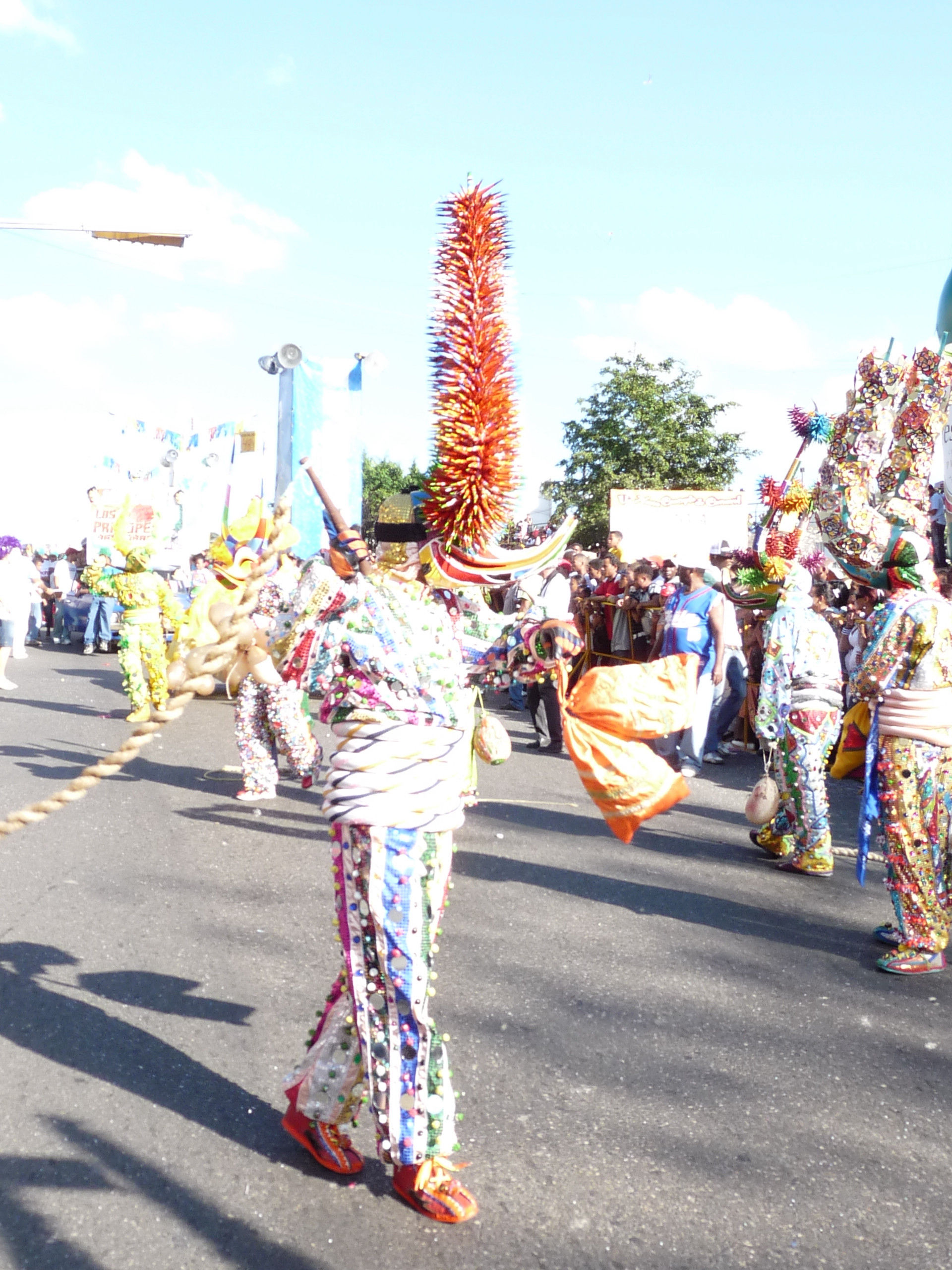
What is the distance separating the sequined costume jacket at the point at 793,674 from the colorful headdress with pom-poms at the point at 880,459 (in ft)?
2.82

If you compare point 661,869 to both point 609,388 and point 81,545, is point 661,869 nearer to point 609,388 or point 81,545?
point 81,545

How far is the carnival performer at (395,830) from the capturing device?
268 cm

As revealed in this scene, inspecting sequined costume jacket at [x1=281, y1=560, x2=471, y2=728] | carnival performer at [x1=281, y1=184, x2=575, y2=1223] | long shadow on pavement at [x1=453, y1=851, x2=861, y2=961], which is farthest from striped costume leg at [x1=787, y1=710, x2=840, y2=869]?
sequined costume jacket at [x1=281, y1=560, x2=471, y2=728]

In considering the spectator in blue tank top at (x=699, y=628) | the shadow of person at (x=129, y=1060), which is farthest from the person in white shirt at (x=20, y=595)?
the shadow of person at (x=129, y=1060)

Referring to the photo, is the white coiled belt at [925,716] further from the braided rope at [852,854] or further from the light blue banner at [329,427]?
the light blue banner at [329,427]

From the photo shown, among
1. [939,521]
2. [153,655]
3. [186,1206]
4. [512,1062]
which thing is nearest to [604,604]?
[939,521]

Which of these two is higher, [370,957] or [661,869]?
[370,957]

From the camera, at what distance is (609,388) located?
1225 inches

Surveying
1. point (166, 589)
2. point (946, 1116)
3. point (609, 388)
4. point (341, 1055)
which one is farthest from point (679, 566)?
point (609, 388)

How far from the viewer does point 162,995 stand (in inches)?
164

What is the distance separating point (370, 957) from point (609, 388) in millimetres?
29791

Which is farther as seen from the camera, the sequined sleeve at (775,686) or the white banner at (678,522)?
the white banner at (678,522)

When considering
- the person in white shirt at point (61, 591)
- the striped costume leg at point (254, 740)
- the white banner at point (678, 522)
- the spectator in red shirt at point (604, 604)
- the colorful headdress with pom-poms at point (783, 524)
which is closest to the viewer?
the colorful headdress with pom-poms at point (783, 524)

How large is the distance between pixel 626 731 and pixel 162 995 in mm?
2304
